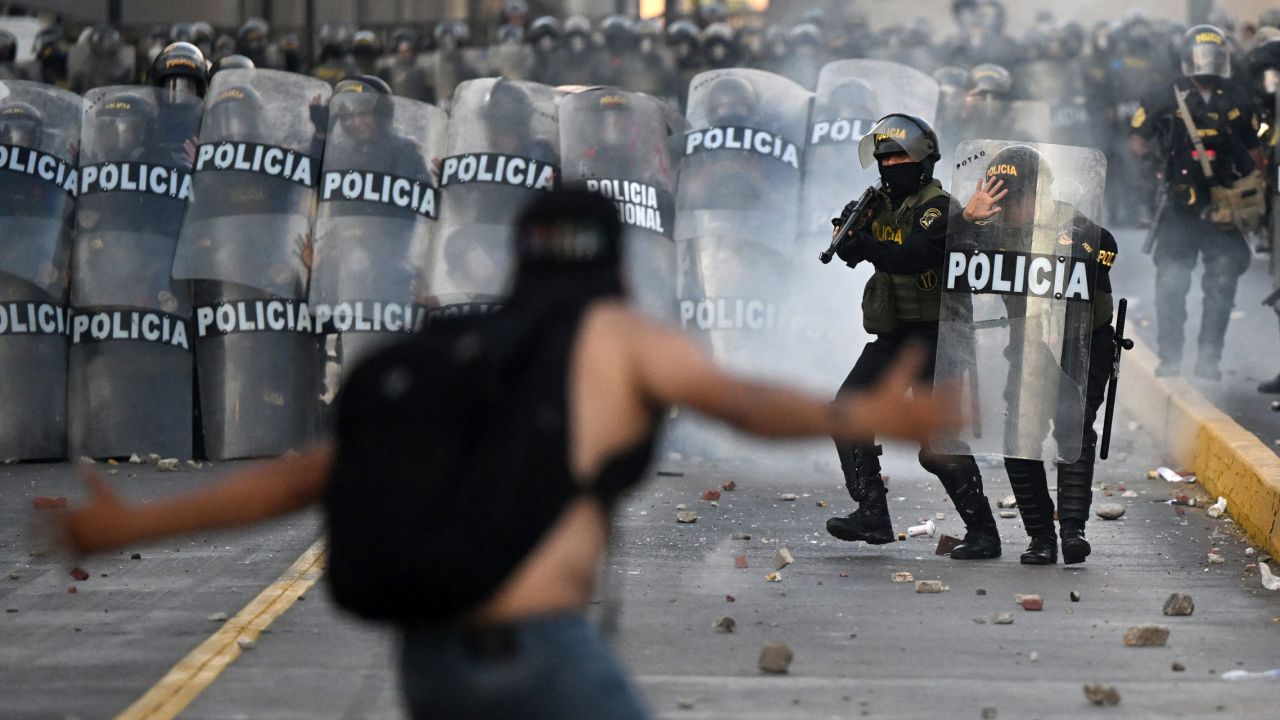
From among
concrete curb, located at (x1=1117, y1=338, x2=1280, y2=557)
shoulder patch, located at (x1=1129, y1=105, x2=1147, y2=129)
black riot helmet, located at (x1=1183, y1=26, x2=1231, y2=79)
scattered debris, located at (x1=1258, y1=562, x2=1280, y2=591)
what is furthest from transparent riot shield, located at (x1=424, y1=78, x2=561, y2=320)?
scattered debris, located at (x1=1258, y1=562, x2=1280, y2=591)

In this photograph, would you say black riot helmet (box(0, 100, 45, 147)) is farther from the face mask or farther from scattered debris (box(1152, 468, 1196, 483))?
scattered debris (box(1152, 468, 1196, 483))

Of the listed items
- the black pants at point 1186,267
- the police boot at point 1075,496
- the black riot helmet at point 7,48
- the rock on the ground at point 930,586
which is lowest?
the rock on the ground at point 930,586

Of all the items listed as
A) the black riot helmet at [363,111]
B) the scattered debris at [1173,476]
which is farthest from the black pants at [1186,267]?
the black riot helmet at [363,111]

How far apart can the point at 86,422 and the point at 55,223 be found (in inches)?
44.0

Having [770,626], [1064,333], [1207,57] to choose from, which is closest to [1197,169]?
[1207,57]

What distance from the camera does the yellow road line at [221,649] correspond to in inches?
196

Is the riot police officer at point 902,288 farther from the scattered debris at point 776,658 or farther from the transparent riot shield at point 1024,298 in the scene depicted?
the scattered debris at point 776,658

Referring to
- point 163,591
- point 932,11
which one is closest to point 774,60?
point 163,591

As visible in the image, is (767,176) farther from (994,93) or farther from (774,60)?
(774,60)

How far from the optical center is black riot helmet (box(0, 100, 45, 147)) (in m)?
10.3

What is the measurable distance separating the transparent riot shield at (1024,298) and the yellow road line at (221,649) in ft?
8.32

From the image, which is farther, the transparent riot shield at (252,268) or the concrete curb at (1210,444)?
the transparent riot shield at (252,268)

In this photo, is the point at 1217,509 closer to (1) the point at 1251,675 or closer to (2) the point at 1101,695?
(1) the point at 1251,675

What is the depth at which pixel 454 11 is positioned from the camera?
1661 inches
